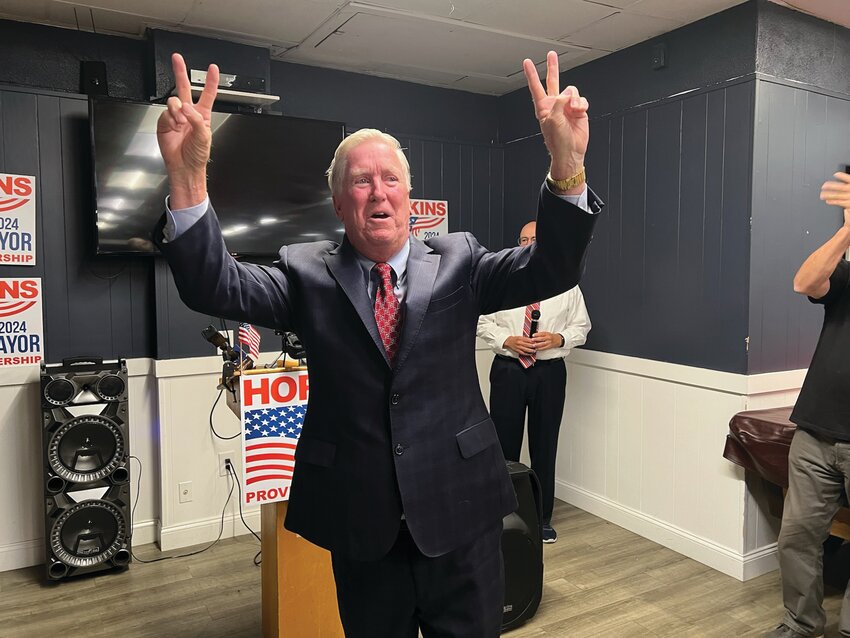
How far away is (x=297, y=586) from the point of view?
228 cm

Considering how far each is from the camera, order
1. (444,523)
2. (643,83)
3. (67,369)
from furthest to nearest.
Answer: (643,83) < (67,369) < (444,523)

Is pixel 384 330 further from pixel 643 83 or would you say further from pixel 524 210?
pixel 524 210

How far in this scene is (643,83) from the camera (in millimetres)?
3523

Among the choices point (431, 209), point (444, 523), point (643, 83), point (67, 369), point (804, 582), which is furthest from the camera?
point (431, 209)

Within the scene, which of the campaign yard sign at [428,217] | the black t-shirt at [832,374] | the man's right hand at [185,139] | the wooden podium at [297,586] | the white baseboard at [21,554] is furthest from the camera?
the campaign yard sign at [428,217]

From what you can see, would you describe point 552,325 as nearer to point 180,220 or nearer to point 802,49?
point 802,49

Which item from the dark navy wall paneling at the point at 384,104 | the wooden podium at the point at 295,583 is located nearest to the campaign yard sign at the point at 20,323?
the wooden podium at the point at 295,583

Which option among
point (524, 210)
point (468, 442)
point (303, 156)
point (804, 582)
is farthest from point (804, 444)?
point (303, 156)

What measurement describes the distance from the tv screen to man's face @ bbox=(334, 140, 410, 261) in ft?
7.20

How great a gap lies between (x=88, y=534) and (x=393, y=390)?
2.50 metres

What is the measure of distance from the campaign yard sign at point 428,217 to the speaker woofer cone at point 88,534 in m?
2.30

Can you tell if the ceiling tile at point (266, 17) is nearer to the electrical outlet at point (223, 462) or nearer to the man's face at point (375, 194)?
the man's face at point (375, 194)

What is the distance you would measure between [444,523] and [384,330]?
38 centimetres

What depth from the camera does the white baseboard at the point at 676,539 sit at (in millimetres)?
3082
